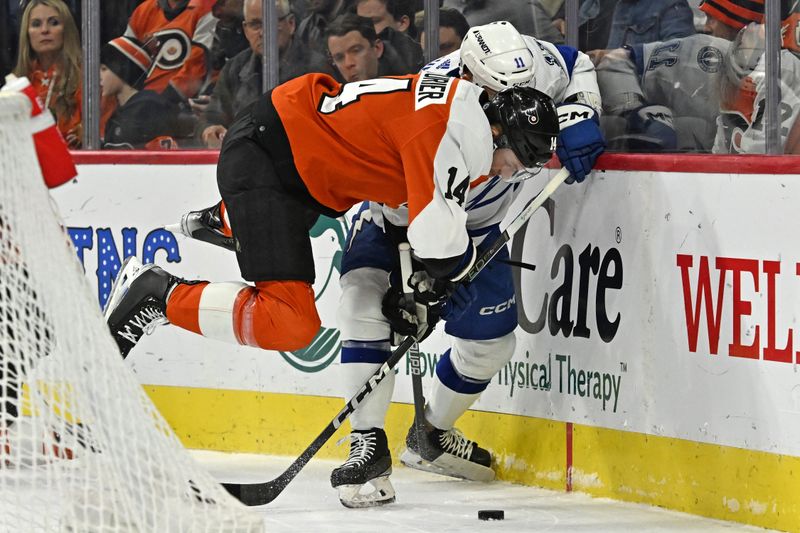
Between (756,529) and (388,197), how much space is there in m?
1.14

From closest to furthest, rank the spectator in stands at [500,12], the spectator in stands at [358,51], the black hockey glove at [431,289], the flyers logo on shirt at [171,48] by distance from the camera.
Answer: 1. the black hockey glove at [431,289]
2. the spectator in stands at [500,12]
3. the spectator in stands at [358,51]
4. the flyers logo on shirt at [171,48]

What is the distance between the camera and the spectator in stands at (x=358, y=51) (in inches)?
176

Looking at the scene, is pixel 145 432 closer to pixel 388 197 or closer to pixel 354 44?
pixel 388 197

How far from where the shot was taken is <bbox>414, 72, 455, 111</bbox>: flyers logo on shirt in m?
3.40

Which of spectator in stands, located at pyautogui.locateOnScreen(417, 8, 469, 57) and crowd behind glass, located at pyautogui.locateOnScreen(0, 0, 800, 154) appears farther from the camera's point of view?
spectator in stands, located at pyautogui.locateOnScreen(417, 8, 469, 57)

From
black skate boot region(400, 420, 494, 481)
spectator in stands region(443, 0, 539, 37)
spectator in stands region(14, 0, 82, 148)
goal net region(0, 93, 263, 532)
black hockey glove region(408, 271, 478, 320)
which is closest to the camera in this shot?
goal net region(0, 93, 263, 532)

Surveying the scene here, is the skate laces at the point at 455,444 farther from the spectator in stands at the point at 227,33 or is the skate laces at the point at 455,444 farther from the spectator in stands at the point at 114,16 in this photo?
the spectator in stands at the point at 114,16

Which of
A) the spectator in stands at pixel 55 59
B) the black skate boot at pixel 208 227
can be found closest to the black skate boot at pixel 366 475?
the black skate boot at pixel 208 227

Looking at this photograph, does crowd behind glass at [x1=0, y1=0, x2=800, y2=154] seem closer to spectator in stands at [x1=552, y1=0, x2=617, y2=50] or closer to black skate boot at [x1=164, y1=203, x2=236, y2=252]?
spectator in stands at [x1=552, y1=0, x2=617, y2=50]

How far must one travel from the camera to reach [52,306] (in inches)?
107

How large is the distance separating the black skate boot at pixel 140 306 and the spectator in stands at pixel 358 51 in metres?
1.08

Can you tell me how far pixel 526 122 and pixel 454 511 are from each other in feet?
3.17

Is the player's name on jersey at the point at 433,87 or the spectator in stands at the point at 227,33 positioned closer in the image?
the player's name on jersey at the point at 433,87

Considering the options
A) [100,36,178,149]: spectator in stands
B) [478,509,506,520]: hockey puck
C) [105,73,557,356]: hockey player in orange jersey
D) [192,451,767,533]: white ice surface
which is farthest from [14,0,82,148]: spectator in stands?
[478,509,506,520]: hockey puck
